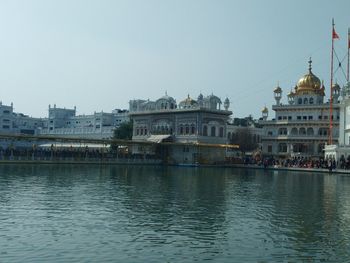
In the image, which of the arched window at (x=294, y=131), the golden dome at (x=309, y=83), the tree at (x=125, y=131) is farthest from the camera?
the tree at (x=125, y=131)

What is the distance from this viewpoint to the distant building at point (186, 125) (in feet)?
238

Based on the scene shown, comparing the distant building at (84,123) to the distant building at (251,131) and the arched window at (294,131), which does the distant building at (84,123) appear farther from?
the arched window at (294,131)

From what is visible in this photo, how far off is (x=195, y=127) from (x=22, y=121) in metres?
61.3

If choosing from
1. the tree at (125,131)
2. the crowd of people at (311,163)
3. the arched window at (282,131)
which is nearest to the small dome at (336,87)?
the arched window at (282,131)

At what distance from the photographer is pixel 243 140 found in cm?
9219

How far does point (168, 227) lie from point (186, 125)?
5795 centimetres

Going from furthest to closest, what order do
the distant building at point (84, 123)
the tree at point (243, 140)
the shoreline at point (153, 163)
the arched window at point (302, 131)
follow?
the distant building at point (84, 123) < the tree at point (243, 140) < the arched window at point (302, 131) < the shoreline at point (153, 163)

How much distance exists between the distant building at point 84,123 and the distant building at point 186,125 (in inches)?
915

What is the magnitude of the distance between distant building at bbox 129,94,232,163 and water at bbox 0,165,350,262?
4607cm

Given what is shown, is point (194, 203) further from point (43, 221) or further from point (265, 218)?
point (43, 221)

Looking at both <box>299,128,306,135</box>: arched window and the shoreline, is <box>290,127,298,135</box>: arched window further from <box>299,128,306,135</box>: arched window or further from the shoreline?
the shoreline

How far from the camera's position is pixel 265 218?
62.4ft

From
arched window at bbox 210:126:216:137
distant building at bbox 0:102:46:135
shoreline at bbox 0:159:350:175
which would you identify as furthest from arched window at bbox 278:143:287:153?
distant building at bbox 0:102:46:135

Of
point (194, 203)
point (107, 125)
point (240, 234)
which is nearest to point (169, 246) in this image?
point (240, 234)
